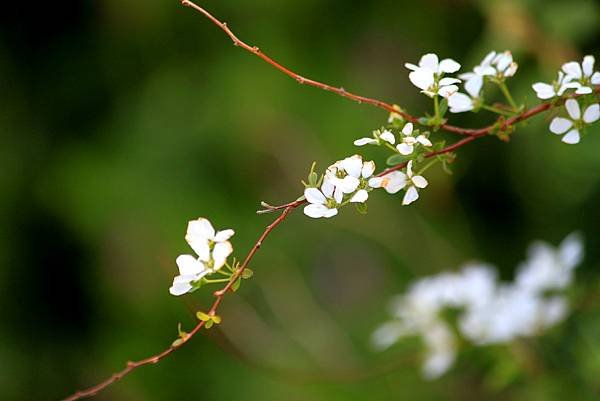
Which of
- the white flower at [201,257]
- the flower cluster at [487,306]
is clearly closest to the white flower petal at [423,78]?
the white flower at [201,257]

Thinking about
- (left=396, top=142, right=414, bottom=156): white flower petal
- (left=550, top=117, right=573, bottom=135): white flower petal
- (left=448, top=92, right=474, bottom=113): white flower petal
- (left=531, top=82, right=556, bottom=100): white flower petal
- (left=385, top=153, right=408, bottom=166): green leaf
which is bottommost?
(left=396, top=142, right=414, bottom=156): white flower petal

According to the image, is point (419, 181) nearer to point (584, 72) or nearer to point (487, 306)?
point (584, 72)

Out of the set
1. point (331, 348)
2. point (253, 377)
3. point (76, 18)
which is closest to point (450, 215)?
point (331, 348)

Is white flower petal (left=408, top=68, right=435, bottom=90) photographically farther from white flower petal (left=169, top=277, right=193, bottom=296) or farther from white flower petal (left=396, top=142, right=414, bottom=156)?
white flower petal (left=169, top=277, right=193, bottom=296)

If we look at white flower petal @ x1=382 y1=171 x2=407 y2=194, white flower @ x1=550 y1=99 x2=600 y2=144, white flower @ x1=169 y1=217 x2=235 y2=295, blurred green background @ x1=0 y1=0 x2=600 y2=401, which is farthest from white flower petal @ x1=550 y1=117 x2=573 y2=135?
blurred green background @ x1=0 y1=0 x2=600 y2=401

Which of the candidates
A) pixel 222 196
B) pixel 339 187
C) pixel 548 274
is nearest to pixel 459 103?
pixel 339 187

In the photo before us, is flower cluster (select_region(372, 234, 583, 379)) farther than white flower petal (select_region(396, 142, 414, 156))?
Yes

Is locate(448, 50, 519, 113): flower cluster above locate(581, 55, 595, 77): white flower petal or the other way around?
above

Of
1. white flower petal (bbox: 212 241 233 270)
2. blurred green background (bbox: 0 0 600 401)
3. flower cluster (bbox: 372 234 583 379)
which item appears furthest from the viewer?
blurred green background (bbox: 0 0 600 401)

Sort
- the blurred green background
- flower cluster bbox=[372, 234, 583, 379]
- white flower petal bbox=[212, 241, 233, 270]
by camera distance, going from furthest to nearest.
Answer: the blurred green background < flower cluster bbox=[372, 234, 583, 379] < white flower petal bbox=[212, 241, 233, 270]
